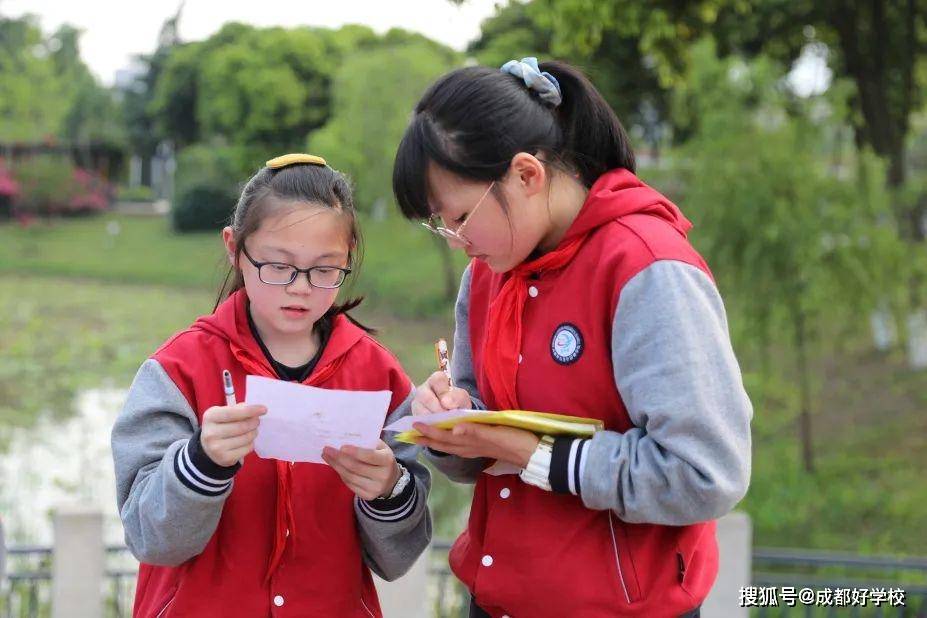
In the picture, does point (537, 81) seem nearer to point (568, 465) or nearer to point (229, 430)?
point (568, 465)

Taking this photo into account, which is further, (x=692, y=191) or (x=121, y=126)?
(x=121, y=126)

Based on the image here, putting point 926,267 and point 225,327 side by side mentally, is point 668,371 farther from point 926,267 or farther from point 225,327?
point 926,267

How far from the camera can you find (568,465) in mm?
1580

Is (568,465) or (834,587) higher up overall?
(568,465)

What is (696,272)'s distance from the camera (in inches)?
62.3

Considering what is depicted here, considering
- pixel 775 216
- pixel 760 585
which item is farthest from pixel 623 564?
pixel 775 216

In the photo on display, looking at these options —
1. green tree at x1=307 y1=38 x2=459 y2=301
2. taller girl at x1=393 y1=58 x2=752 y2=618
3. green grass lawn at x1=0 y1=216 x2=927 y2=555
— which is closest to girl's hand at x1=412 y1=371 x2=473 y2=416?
taller girl at x1=393 y1=58 x2=752 y2=618

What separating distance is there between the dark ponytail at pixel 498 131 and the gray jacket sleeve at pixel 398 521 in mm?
446

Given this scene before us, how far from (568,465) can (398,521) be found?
1.39 ft

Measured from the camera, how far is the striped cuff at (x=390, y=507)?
1868mm

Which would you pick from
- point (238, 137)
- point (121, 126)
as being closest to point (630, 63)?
point (238, 137)

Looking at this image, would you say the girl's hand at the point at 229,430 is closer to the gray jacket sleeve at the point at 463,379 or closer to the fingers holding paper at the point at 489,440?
the fingers holding paper at the point at 489,440

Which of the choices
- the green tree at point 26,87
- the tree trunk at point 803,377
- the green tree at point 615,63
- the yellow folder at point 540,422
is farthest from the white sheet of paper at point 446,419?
the green tree at point 26,87

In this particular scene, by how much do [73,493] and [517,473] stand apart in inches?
273
